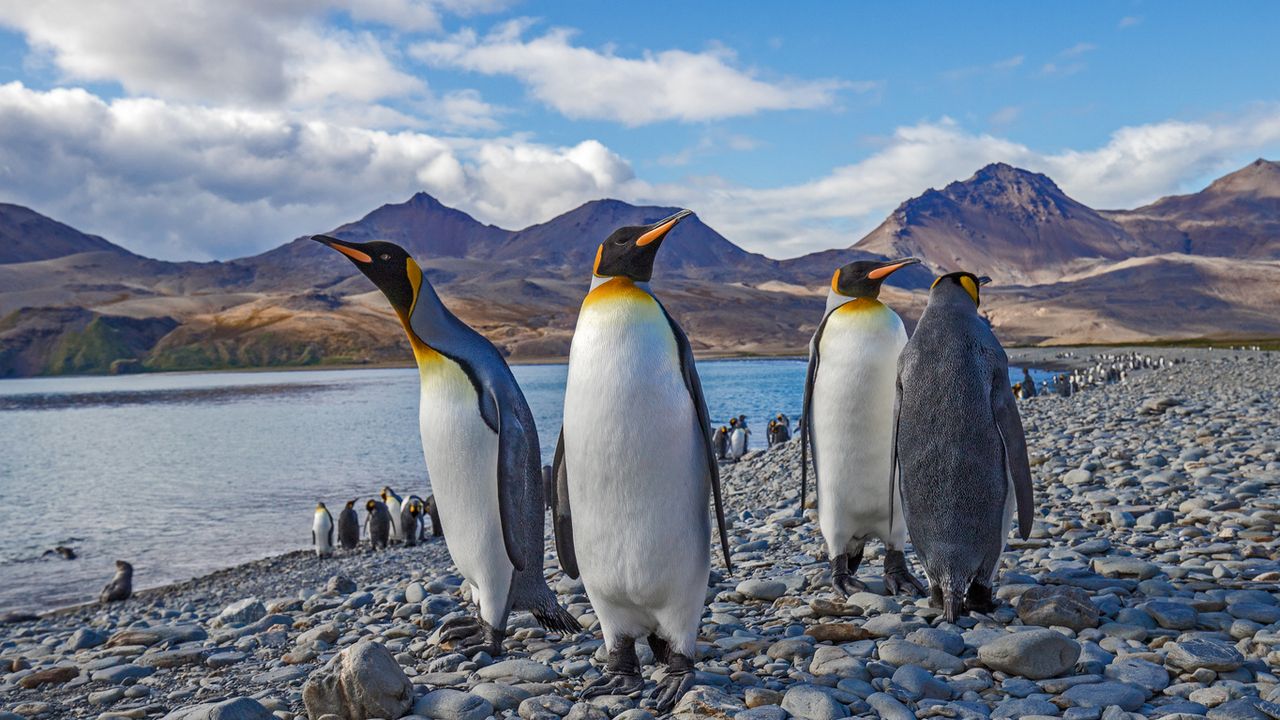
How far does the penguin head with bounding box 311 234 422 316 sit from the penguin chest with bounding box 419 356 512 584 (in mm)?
320

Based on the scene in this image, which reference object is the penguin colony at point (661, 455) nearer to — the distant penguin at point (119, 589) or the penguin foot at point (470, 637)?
the penguin foot at point (470, 637)

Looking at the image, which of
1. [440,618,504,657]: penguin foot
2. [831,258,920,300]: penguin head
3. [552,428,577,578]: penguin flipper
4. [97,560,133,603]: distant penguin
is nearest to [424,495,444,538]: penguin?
[97,560,133,603]: distant penguin

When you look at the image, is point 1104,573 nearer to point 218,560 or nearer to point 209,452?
point 218,560

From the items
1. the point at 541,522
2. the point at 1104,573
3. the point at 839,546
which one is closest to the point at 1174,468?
the point at 1104,573

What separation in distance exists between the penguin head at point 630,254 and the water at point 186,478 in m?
9.31

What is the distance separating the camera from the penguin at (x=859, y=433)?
432 centimetres

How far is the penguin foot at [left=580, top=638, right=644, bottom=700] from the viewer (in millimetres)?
3146

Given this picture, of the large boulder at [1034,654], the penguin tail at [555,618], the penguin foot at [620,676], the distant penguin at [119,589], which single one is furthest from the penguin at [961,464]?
the distant penguin at [119,589]

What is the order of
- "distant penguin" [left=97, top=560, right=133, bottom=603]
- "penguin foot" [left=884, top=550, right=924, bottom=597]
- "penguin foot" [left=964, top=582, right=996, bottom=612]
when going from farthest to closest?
1. "distant penguin" [left=97, top=560, right=133, bottom=603]
2. "penguin foot" [left=884, top=550, right=924, bottom=597]
3. "penguin foot" [left=964, top=582, right=996, bottom=612]

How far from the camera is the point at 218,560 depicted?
11.5 m

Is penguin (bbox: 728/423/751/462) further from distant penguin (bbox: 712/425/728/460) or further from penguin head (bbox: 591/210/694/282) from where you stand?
penguin head (bbox: 591/210/694/282)

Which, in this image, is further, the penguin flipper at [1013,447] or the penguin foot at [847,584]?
the penguin foot at [847,584]

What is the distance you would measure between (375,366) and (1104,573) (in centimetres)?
10045

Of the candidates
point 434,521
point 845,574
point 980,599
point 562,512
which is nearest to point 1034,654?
point 980,599
